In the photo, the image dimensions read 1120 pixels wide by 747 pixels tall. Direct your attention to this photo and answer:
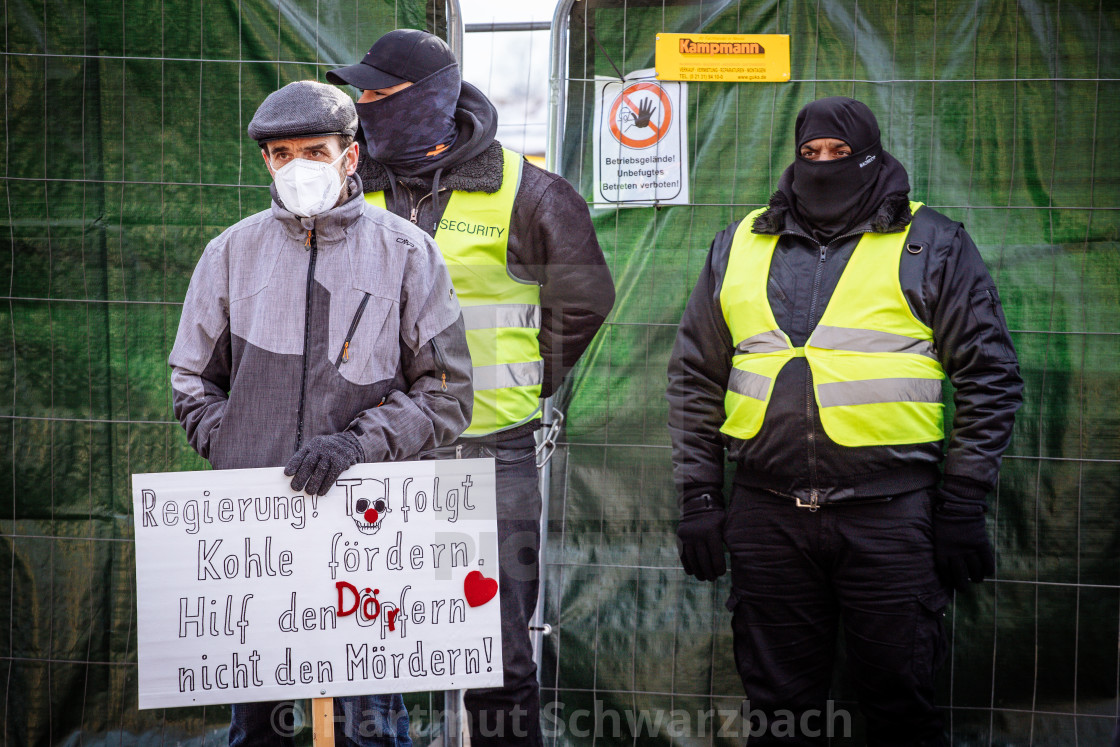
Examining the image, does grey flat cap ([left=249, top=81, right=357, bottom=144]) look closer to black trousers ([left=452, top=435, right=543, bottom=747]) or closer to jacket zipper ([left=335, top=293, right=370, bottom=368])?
jacket zipper ([left=335, top=293, right=370, bottom=368])

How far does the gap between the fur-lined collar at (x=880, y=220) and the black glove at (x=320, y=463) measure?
1.57m

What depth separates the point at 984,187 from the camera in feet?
12.0

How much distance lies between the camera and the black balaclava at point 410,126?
9.83 feet

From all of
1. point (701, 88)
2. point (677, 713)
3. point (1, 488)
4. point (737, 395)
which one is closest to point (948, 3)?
point (701, 88)

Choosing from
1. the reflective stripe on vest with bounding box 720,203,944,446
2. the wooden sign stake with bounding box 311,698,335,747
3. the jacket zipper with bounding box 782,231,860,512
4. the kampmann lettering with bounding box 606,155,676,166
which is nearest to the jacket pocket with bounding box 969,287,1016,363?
the reflective stripe on vest with bounding box 720,203,944,446

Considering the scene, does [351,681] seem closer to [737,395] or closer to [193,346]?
[193,346]

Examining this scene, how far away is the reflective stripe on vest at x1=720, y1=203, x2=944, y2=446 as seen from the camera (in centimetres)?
295

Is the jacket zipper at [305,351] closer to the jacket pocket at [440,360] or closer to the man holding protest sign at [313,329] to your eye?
the man holding protest sign at [313,329]

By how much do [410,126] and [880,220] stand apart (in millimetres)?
1447

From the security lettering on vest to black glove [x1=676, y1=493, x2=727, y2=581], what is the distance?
3.47 ft

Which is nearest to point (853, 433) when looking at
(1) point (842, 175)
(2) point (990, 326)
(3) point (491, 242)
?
(2) point (990, 326)

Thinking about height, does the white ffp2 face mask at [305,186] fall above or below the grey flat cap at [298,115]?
below

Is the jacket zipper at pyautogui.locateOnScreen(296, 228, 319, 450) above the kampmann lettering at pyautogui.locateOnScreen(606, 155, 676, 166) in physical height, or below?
below

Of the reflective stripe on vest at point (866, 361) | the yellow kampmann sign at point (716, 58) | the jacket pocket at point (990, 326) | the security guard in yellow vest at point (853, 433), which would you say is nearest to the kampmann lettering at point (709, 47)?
the yellow kampmann sign at point (716, 58)
